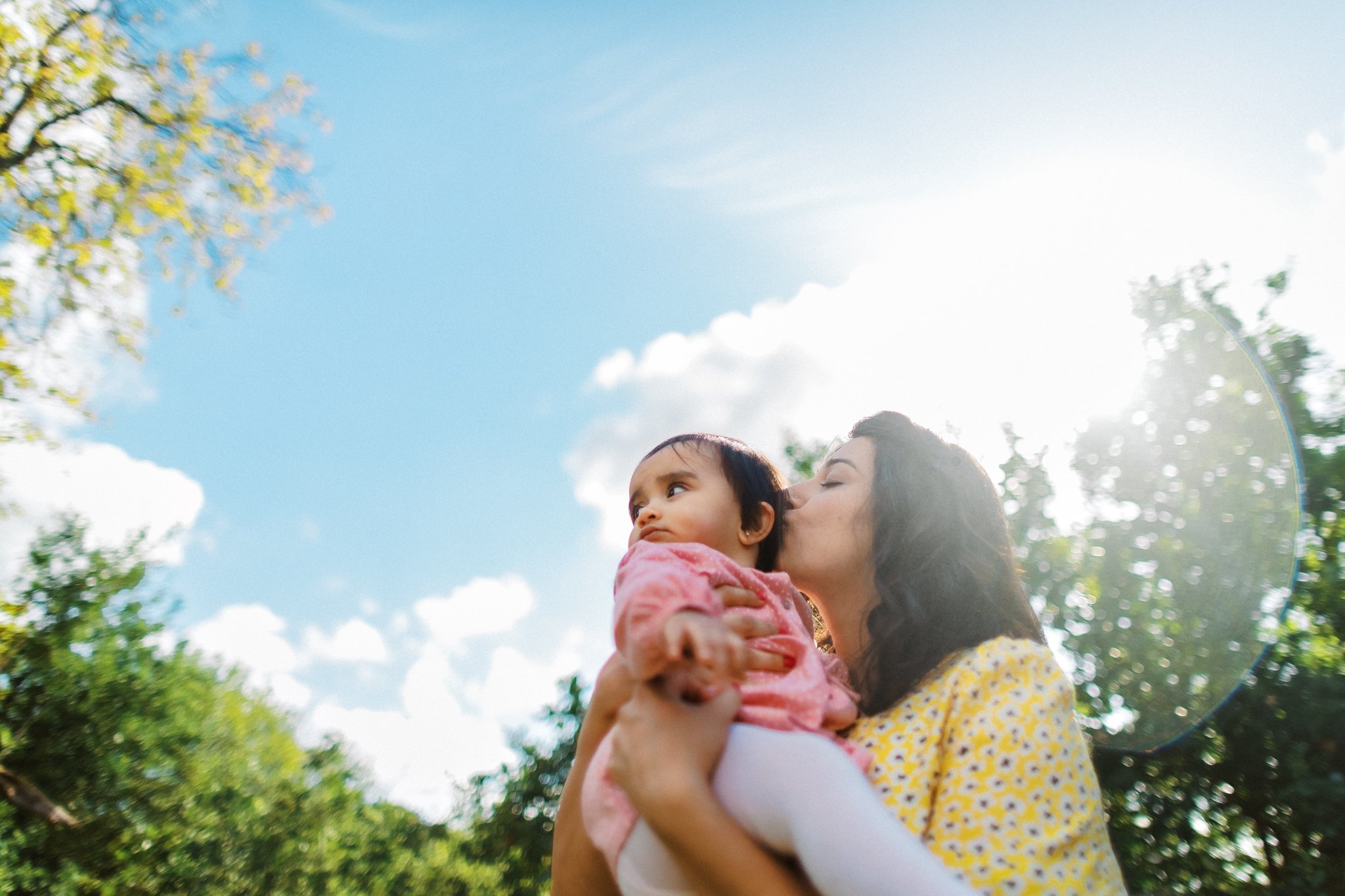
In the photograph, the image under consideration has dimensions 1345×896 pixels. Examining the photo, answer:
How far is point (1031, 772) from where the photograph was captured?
1.63 m

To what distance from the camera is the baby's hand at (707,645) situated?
1395 mm

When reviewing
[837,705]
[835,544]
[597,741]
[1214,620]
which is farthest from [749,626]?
[1214,620]

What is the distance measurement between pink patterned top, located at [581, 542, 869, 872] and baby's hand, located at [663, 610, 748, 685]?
39 mm

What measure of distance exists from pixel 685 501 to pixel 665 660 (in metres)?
0.89

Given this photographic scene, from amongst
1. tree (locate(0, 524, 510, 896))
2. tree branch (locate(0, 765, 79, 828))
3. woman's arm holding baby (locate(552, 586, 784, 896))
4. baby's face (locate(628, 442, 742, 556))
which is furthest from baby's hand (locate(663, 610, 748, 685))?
tree branch (locate(0, 765, 79, 828))

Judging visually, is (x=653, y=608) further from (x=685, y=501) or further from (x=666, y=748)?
(x=685, y=501)

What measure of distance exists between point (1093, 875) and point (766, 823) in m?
0.69

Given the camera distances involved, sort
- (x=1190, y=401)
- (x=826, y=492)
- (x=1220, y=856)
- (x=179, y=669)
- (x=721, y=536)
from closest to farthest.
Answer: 1. (x=721, y=536)
2. (x=826, y=492)
3. (x=1220, y=856)
4. (x=1190, y=401)
5. (x=179, y=669)

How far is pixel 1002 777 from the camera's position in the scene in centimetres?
163

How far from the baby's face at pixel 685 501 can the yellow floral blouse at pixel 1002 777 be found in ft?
2.34

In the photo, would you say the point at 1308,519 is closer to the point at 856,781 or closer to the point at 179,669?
the point at 856,781

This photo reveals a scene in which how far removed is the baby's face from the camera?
2.31 meters

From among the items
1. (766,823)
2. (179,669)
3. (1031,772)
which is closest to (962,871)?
(1031,772)

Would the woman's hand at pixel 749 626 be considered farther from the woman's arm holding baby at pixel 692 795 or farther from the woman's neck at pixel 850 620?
the woman's neck at pixel 850 620
